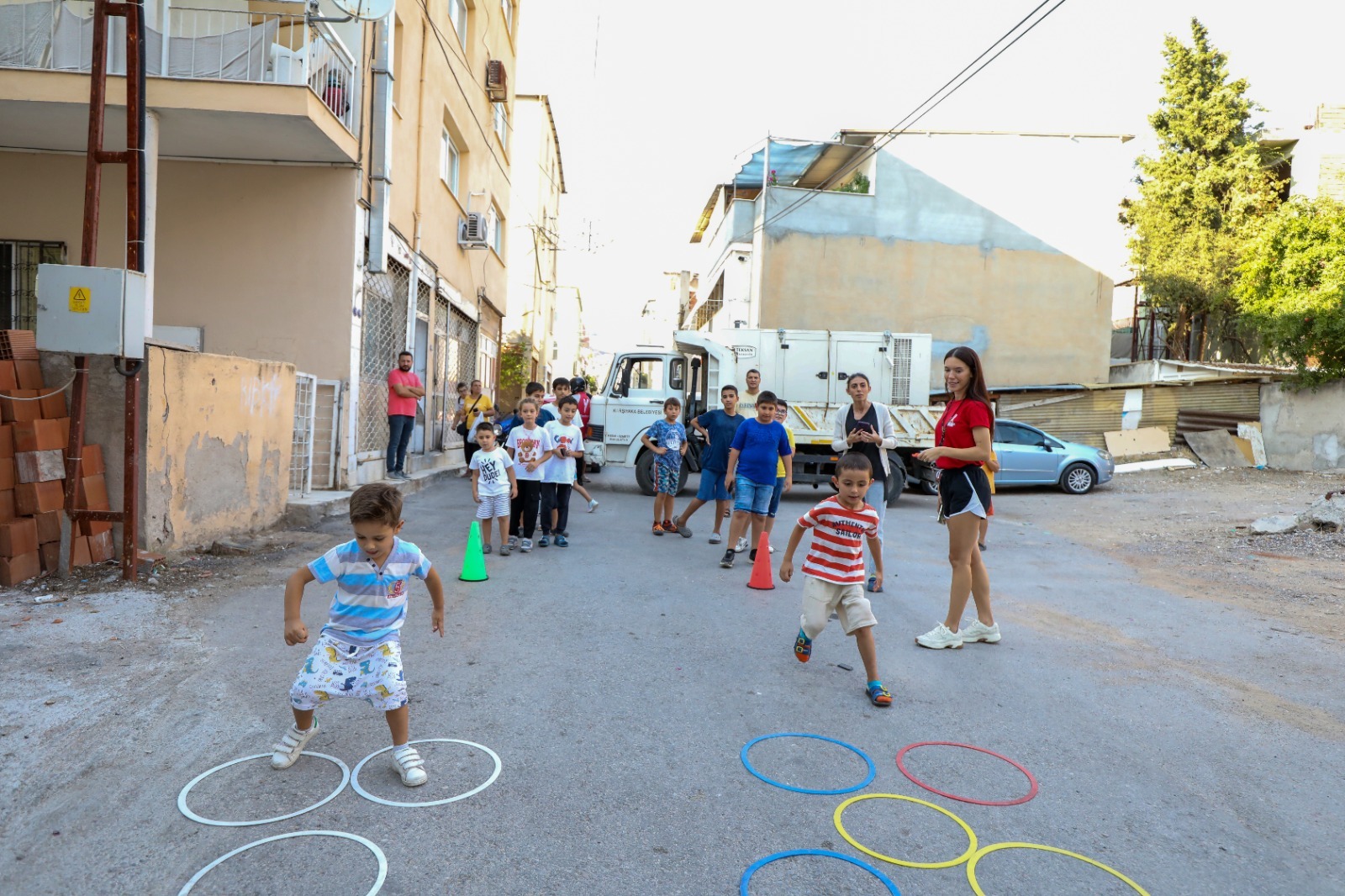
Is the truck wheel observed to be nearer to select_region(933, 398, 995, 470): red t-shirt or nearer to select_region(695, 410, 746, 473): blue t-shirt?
select_region(695, 410, 746, 473): blue t-shirt

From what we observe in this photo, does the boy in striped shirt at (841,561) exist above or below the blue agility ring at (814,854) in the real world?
above

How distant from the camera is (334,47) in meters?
10.4

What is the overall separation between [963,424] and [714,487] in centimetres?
457

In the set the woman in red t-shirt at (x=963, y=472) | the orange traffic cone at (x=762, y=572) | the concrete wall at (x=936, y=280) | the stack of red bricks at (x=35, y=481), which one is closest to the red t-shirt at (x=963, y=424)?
the woman in red t-shirt at (x=963, y=472)

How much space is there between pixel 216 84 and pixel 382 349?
467 centimetres

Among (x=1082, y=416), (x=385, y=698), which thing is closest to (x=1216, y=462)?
(x=1082, y=416)

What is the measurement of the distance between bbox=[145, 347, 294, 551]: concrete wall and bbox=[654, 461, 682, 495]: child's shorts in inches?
157

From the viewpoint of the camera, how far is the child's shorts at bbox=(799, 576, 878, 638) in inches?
186

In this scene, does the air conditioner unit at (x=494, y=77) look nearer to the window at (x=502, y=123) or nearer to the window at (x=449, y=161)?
the window at (x=449, y=161)

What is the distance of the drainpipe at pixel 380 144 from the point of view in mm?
11578

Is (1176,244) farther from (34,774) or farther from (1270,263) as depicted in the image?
(34,774)

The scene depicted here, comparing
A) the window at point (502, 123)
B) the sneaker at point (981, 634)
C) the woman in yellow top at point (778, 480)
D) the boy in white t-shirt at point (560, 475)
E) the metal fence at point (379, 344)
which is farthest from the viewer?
the window at point (502, 123)

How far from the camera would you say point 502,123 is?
2233 cm

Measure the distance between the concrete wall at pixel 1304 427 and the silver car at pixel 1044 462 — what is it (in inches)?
296
